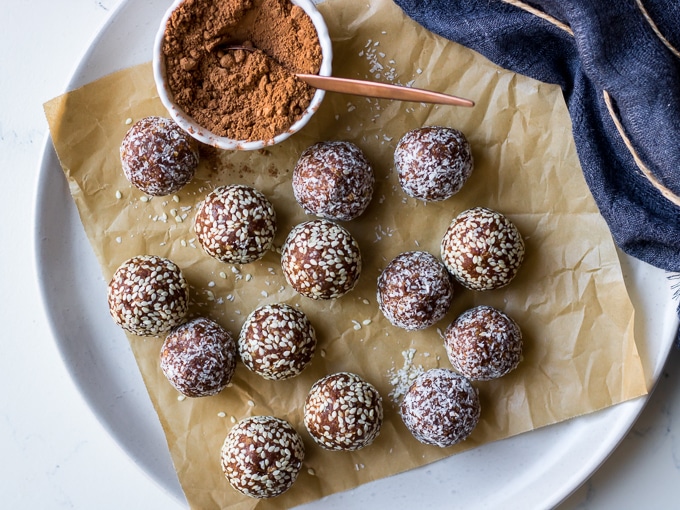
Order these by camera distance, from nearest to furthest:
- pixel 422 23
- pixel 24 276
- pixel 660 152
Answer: pixel 660 152, pixel 422 23, pixel 24 276

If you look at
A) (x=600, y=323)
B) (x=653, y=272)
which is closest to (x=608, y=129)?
(x=653, y=272)

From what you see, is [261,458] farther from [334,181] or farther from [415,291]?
[334,181]

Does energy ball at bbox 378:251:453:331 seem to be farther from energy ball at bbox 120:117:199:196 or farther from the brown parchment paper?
energy ball at bbox 120:117:199:196

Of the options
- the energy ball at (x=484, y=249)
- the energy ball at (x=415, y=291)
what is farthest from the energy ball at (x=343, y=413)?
the energy ball at (x=484, y=249)

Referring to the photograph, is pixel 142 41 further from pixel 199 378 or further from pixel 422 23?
pixel 199 378

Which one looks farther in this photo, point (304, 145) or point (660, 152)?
point (304, 145)
